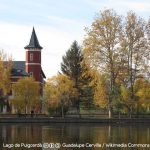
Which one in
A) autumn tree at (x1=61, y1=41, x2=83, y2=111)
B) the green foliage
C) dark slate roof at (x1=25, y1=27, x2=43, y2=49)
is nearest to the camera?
autumn tree at (x1=61, y1=41, x2=83, y2=111)

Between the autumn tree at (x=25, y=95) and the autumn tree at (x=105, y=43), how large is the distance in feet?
46.8

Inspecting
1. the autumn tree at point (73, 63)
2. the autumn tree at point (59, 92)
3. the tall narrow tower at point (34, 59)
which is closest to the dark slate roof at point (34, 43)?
the tall narrow tower at point (34, 59)

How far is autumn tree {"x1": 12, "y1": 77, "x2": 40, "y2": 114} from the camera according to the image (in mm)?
79312

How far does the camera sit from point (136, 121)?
2734 inches

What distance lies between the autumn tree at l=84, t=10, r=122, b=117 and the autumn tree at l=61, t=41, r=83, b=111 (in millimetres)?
19653

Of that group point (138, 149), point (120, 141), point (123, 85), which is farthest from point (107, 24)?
point (138, 149)

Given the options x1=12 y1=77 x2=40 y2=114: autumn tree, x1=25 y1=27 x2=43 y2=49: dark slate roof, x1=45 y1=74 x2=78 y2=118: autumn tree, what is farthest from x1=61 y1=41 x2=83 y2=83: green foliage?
x1=12 y1=77 x2=40 y2=114: autumn tree

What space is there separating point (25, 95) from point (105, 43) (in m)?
16.9

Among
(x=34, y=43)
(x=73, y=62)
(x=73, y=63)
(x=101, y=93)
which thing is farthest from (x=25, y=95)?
(x=34, y=43)

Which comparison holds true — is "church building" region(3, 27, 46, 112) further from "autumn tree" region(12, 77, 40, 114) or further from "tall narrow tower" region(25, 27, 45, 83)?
"autumn tree" region(12, 77, 40, 114)

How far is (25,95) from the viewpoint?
8038 centimetres

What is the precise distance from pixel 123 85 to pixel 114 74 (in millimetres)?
3566

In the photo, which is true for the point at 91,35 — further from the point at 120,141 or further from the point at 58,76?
the point at 120,141

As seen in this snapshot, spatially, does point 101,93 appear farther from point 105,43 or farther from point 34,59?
point 34,59
